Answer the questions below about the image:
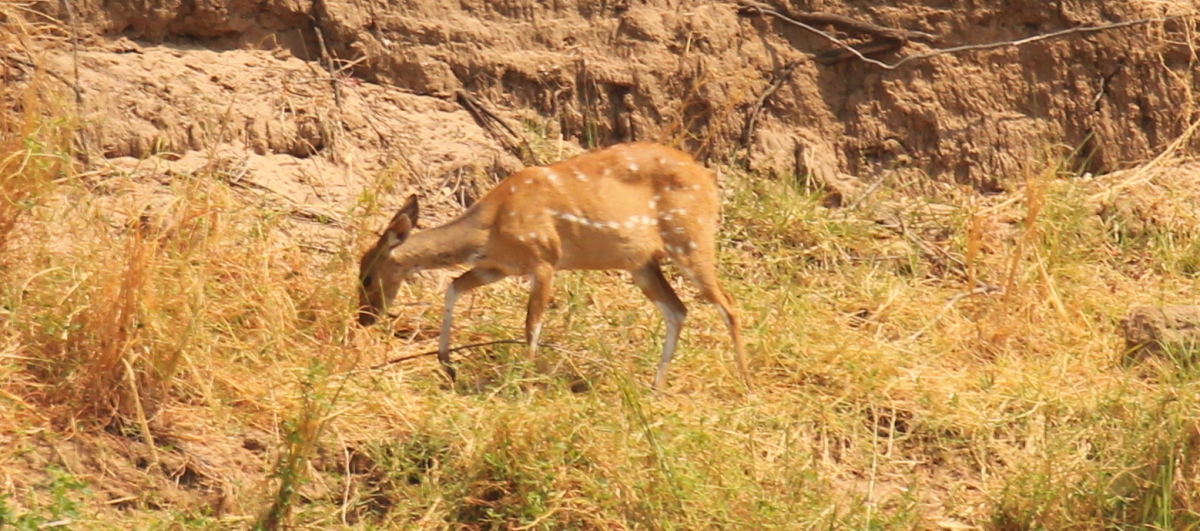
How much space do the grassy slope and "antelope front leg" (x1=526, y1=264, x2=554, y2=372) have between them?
0.16m

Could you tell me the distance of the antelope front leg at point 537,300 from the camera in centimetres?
853

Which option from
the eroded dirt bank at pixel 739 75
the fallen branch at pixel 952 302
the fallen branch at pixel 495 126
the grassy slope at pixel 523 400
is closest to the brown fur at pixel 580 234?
the grassy slope at pixel 523 400

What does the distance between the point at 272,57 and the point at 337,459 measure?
11.6 ft

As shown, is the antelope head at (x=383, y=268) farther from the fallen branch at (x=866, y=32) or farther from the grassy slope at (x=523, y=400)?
the fallen branch at (x=866, y=32)

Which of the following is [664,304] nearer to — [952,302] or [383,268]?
[383,268]

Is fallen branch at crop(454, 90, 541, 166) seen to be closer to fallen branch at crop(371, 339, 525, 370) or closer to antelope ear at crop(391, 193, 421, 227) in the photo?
antelope ear at crop(391, 193, 421, 227)

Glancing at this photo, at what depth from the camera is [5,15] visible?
30.6 ft

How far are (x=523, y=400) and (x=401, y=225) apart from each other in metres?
1.53

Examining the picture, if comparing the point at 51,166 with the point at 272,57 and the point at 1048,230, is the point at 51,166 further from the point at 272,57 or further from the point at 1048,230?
the point at 1048,230

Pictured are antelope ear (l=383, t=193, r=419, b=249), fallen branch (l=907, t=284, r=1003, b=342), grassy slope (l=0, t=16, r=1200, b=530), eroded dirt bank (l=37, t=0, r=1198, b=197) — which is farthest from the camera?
eroded dirt bank (l=37, t=0, r=1198, b=197)

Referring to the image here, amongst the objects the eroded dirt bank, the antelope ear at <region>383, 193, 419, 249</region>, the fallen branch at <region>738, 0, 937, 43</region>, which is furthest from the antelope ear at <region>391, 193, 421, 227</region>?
the fallen branch at <region>738, 0, 937, 43</region>

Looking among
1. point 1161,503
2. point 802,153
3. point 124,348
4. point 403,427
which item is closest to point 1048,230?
point 802,153

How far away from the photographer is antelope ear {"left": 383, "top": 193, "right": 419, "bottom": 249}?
351 inches

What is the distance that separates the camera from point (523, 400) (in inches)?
307
